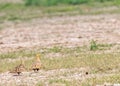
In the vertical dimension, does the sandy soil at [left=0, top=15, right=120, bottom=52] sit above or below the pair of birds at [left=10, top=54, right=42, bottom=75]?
below

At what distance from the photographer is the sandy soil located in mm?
25875

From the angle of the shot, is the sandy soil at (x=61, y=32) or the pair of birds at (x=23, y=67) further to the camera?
the sandy soil at (x=61, y=32)

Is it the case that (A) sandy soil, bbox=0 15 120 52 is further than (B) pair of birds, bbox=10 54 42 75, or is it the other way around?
(A) sandy soil, bbox=0 15 120 52

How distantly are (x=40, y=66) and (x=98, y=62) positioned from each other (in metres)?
1.84

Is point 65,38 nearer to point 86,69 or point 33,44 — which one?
point 33,44

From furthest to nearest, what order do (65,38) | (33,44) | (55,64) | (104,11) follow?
(104,11) < (65,38) < (33,44) < (55,64)

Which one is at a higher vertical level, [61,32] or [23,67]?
[23,67]

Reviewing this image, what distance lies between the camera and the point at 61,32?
3045 cm

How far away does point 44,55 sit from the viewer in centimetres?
2192

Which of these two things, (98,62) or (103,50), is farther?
(103,50)

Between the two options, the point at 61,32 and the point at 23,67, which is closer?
the point at 23,67

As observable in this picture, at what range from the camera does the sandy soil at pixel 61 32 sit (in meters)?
25.9

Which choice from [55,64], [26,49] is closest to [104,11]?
[26,49]

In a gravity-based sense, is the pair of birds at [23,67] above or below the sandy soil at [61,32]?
above
